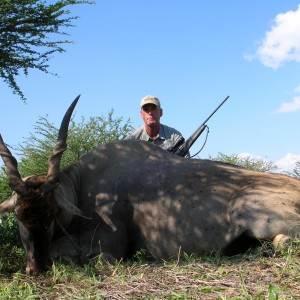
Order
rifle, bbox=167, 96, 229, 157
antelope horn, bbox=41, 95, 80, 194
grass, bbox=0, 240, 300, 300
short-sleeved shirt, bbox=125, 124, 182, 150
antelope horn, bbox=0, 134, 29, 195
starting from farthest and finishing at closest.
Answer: short-sleeved shirt, bbox=125, 124, 182, 150, rifle, bbox=167, 96, 229, 157, antelope horn, bbox=41, 95, 80, 194, antelope horn, bbox=0, 134, 29, 195, grass, bbox=0, 240, 300, 300

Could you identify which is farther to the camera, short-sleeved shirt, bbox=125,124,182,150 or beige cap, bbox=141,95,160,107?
short-sleeved shirt, bbox=125,124,182,150

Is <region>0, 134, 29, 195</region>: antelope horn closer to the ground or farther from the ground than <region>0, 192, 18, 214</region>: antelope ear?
farther from the ground

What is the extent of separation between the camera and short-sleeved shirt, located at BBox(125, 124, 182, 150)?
26.6ft

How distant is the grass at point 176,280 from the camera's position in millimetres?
Result: 2977

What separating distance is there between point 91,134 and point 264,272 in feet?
39.1

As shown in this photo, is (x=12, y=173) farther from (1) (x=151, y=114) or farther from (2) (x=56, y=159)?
(1) (x=151, y=114)

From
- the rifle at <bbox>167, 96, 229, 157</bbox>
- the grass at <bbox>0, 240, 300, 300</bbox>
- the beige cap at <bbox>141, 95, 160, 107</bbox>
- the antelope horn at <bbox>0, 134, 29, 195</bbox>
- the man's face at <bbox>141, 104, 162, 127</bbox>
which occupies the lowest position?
the grass at <bbox>0, 240, 300, 300</bbox>

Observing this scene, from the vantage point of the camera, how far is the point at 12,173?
4.46 m

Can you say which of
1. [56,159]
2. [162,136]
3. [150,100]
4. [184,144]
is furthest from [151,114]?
[56,159]

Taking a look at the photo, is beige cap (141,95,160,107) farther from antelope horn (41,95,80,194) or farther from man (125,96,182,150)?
antelope horn (41,95,80,194)

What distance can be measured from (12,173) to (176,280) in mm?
1811

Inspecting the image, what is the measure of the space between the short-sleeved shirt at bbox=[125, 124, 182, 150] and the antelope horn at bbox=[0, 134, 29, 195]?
3.56 metres

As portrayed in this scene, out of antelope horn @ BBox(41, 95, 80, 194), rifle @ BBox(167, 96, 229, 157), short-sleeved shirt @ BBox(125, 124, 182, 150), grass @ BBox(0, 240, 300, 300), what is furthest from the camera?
short-sleeved shirt @ BBox(125, 124, 182, 150)

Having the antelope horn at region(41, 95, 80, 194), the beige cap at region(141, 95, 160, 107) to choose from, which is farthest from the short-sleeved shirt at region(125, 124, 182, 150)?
the antelope horn at region(41, 95, 80, 194)
